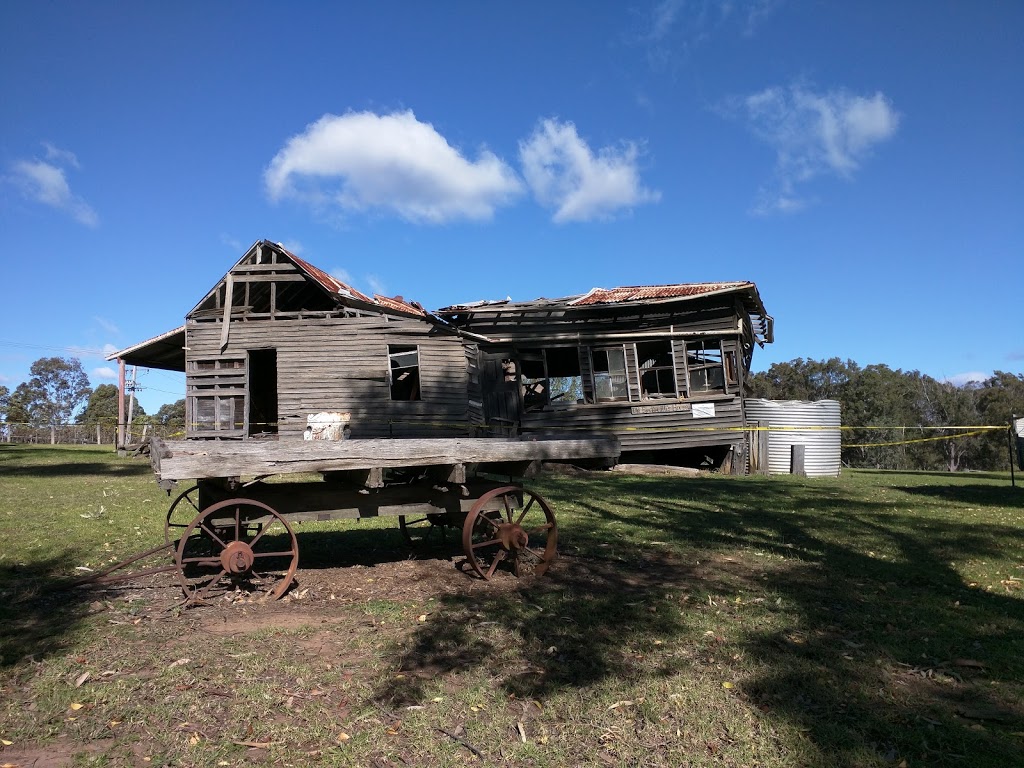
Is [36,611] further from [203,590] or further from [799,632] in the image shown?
[799,632]

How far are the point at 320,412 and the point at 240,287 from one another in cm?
437

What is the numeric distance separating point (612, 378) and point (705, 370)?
9.53 ft

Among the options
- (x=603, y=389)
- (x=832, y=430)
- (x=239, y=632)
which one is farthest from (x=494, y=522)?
(x=832, y=430)

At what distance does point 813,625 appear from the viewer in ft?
16.0

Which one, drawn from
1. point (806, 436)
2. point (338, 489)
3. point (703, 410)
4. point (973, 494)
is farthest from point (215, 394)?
point (973, 494)

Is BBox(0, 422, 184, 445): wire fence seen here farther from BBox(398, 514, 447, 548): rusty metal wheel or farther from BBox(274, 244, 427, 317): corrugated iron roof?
BBox(398, 514, 447, 548): rusty metal wheel

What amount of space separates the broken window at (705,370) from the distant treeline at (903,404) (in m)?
37.4

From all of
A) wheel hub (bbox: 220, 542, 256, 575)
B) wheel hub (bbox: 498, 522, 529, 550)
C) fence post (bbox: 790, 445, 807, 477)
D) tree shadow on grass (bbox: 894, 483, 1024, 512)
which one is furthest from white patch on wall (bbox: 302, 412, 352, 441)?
tree shadow on grass (bbox: 894, 483, 1024, 512)

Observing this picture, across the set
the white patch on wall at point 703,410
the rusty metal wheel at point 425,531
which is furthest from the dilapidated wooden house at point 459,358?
the rusty metal wheel at point 425,531

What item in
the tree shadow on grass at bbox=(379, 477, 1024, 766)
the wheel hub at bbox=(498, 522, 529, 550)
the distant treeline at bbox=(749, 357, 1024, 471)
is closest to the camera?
the tree shadow on grass at bbox=(379, 477, 1024, 766)

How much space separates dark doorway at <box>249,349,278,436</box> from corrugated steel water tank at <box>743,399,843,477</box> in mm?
15431

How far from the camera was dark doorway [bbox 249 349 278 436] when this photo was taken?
20.5 meters

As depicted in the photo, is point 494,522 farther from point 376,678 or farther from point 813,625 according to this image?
point 813,625

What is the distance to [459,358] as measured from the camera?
717 inches
